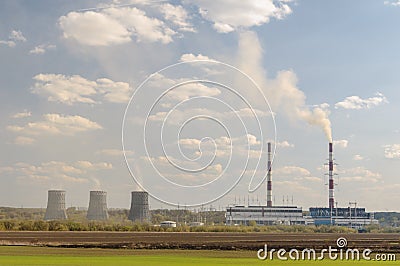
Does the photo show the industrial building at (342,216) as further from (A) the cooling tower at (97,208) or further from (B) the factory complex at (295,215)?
(A) the cooling tower at (97,208)

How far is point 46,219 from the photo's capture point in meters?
97.9

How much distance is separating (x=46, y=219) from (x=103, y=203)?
29.9ft

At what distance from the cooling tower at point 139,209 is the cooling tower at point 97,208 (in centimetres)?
427

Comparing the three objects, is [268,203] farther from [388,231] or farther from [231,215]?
[388,231]

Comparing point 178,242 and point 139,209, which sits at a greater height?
point 139,209

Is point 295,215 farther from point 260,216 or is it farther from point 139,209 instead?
point 139,209

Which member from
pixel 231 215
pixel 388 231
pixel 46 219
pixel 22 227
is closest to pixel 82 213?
pixel 46 219

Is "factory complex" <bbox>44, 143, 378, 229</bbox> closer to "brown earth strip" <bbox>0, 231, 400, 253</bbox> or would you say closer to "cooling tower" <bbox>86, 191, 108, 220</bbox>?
"cooling tower" <bbox>86, 191, 108, 220</bbox>

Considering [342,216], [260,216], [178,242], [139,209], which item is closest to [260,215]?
[260,216]

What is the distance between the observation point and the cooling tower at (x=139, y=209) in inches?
3777

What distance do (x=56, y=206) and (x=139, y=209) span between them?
13.2 meters

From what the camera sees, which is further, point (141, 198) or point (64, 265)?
point (141, 198)

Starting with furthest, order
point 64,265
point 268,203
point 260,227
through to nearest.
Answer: point 268,203 → point 260,227 → point 64,265

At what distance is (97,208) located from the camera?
9719cm
